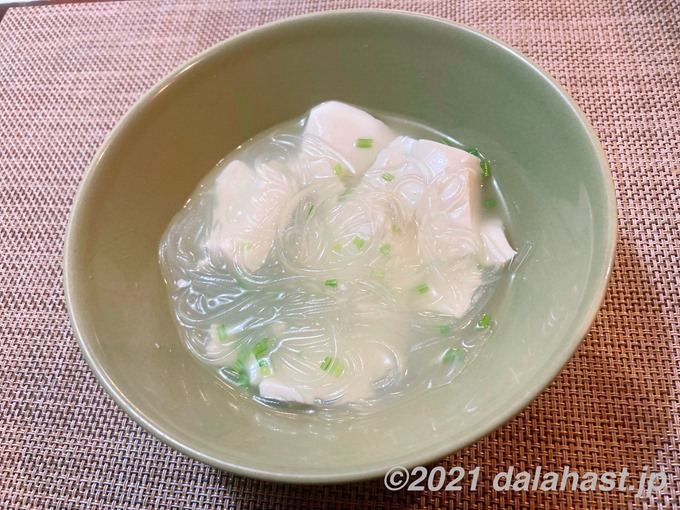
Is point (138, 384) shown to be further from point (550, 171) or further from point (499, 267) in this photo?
point (550, 171)

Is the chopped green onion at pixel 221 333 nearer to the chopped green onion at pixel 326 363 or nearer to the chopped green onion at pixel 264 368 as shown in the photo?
the chopped green onion at pixel 264 368

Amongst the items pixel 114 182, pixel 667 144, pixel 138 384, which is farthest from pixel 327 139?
pixel 667 144

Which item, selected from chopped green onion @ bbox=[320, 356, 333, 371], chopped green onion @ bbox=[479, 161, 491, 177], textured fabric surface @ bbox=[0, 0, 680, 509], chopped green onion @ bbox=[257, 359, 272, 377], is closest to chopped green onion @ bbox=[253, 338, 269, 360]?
chopped green onion @ bbox=[257, 359, 272, 377]

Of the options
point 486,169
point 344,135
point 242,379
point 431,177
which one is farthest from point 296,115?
point 242,379

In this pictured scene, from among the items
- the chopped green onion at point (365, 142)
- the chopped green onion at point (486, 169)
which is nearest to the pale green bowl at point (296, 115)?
the chopped green onion at point (486, 169)

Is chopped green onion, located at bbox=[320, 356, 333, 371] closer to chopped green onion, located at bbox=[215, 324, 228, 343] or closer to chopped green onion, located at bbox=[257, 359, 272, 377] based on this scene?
chopped green onion, located at bbox=[257, 359, 272, 377]

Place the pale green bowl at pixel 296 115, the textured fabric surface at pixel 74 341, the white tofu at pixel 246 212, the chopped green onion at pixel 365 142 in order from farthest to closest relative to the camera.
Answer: the chopped green onion at pixel 365 142, the white tofu at pixel 246 212, the textured fabric surface at pixel 74 341, the pale green bowl at pixel 296 115
